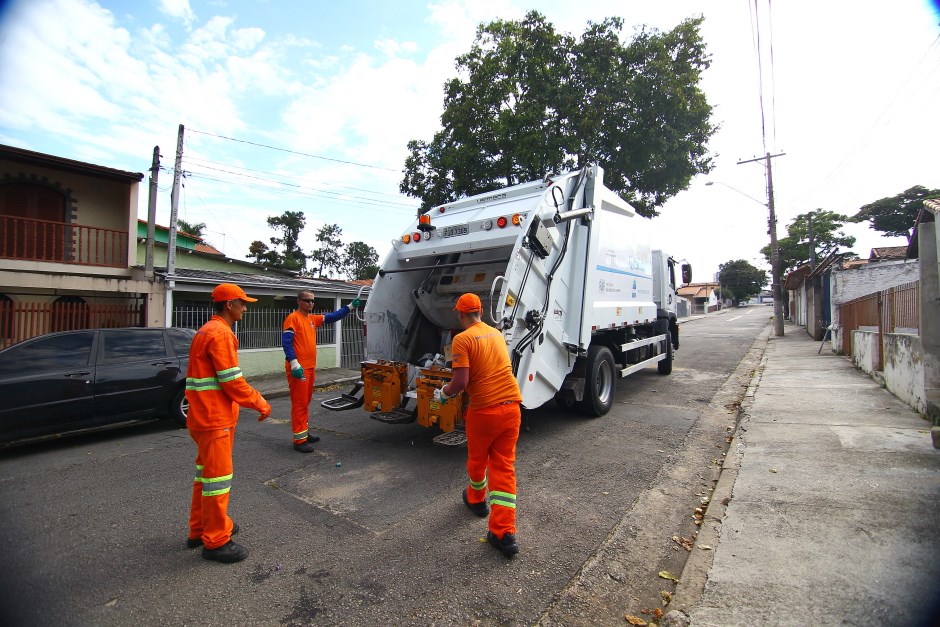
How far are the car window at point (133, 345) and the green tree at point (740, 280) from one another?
79550mm

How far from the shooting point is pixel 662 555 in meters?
2.89

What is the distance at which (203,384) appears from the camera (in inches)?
114

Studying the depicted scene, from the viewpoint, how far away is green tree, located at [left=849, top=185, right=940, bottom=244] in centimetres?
3189

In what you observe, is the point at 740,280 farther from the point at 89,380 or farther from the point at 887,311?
the point at 89,380

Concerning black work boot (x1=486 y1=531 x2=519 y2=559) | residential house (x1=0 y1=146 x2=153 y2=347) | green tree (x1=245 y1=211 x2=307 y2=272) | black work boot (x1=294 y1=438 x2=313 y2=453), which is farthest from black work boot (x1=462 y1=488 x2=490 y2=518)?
green tree (x1=245 y1=211 x2=307 y2=272)

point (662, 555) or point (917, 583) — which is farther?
point (662, 555)

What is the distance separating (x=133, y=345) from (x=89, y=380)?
27.3 inches

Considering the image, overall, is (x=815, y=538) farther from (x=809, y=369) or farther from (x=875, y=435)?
(x=809, y=369)

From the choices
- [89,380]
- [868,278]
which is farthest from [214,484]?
[868,278]

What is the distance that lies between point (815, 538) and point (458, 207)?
474 cm

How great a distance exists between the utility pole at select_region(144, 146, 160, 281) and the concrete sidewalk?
11111 millimetres

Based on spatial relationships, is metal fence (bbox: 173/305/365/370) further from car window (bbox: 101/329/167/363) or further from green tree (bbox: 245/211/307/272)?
green tree (bbox: 245/211/307/272)

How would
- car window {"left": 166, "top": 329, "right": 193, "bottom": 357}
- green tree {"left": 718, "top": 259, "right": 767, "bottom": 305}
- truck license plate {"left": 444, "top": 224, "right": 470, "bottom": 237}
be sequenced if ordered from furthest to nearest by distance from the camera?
green tree {"left": 718, "top": 259, "right": 767, "bottom": 305} → car window {"left": 166, "top": 329, "right": 193, "bottom": 357} → truck license plate {"left": 444, "top": 224, "right": 470, "bottom": 237}

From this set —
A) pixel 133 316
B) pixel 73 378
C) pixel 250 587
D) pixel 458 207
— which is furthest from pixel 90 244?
pixel 250 587
